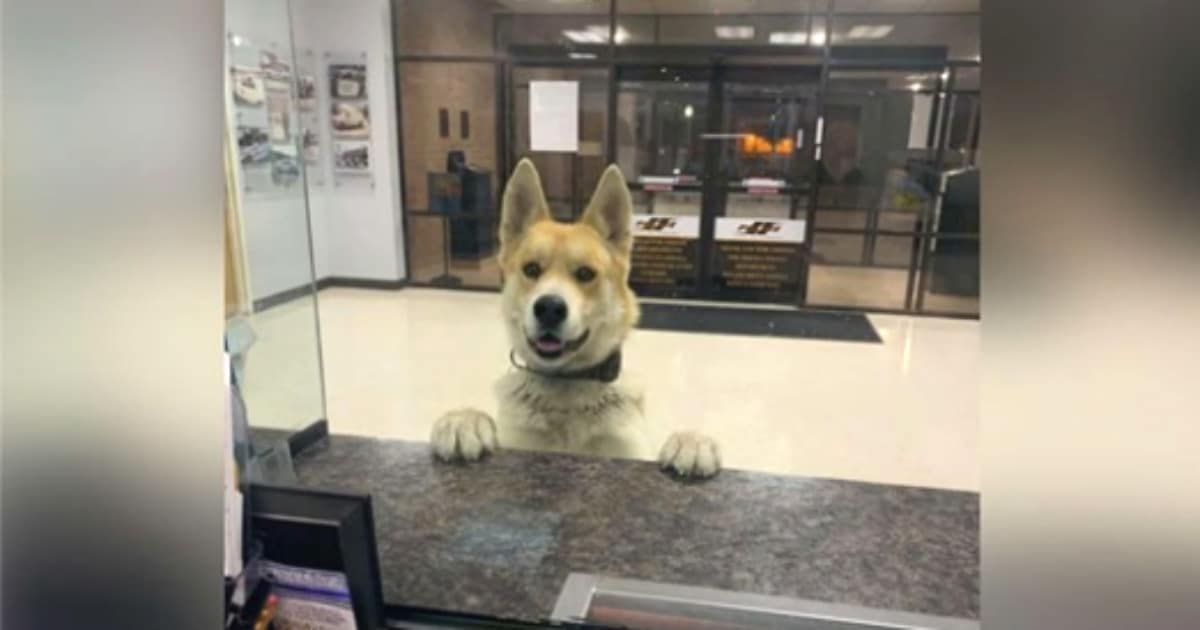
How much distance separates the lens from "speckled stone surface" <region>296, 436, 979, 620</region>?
0.72 m

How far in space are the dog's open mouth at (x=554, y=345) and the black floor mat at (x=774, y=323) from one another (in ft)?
10.6

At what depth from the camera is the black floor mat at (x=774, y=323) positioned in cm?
480

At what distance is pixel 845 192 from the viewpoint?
221 inches

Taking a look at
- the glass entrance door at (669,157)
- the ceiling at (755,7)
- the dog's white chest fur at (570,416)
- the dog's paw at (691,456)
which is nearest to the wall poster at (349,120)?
the glass entrance door at (669,157)

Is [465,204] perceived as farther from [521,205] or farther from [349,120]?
[521,205]

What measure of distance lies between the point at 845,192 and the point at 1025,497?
18.9 ft

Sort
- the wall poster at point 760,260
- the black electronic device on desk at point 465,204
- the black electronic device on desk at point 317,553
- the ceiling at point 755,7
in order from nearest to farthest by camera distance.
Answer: the black electronic device on desk at point 317,553, the black electronic device on desk at point 465,204, the ceiling at point 755,7, the wall poster at point 760,260

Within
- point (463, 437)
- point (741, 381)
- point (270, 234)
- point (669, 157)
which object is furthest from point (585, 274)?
point (741, 381)

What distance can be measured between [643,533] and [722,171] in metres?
3.87

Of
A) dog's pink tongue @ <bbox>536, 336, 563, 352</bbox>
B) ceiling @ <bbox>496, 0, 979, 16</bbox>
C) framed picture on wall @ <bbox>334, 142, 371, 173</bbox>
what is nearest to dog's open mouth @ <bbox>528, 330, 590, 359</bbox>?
dog's pink tongue @ <bbox>536, 336, 563, 352</bbox>

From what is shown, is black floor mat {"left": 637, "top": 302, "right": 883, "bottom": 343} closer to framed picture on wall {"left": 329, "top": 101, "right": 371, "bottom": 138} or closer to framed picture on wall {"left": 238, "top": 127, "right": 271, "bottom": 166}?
framed picture on wall {"left": 329, "top": 101, "right": 371, "bottom": 138}

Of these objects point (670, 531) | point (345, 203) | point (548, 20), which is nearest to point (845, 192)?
point (548, 20)

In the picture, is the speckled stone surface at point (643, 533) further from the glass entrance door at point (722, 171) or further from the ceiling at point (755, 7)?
the ceiling at point (755, 7)

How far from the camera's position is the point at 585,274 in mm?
1300
